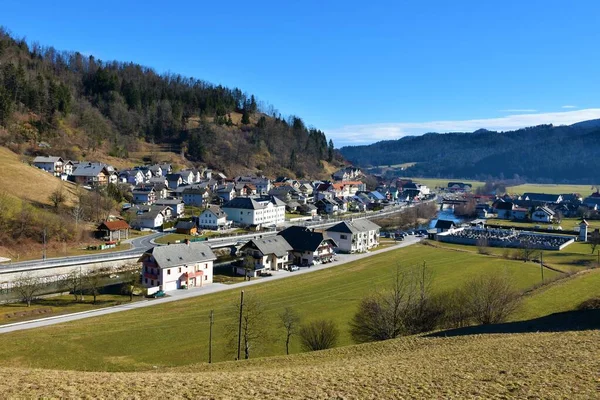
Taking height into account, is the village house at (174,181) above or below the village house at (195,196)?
above

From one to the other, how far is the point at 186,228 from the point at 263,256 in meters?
18.3

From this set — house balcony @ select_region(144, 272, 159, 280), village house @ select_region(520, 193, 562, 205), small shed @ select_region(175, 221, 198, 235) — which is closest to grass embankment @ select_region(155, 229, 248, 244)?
small shed @ select_region(175, 221, 198, 235)

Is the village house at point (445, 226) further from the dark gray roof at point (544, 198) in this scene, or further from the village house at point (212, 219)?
the dark gray roof at point (544, 198)

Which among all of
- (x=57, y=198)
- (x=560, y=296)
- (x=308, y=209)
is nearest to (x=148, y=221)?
(x=57, y=198)

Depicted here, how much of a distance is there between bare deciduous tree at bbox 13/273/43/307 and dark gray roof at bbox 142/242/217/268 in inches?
326

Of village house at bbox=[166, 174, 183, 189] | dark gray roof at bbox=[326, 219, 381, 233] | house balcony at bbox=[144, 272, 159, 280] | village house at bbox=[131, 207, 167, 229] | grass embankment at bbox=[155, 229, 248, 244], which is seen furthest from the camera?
village house at bbox=[166, 174, 183, 189]

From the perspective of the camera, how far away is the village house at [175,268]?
36.5 metres

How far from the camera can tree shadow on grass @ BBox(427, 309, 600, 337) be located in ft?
64.9

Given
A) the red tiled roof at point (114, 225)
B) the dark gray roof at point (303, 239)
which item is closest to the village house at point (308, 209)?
the dark gray roof at point (303, 239)

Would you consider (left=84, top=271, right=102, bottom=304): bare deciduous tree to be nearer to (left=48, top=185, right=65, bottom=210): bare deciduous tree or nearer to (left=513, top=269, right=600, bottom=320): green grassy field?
(left=48, top=185, right=65, bottom=210): bare deciduous tree

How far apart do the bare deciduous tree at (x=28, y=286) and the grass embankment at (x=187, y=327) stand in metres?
7.20

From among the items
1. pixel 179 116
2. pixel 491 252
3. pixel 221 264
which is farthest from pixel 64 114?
pixel 491 252

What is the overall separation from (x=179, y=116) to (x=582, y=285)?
109356mm

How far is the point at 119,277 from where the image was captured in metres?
41.6
